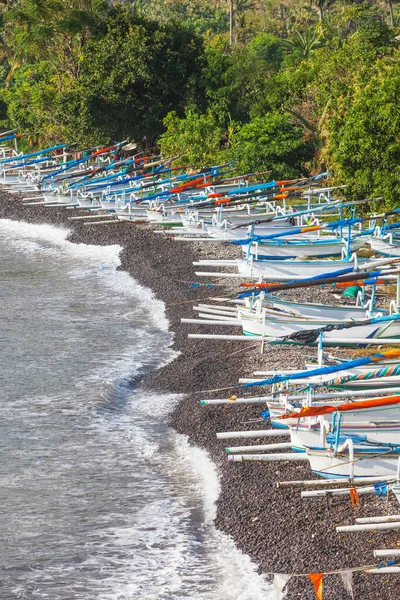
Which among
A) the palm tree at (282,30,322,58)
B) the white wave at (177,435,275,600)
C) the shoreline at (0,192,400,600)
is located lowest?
the white wave at (177,435,275,600)

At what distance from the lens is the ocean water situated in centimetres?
1681

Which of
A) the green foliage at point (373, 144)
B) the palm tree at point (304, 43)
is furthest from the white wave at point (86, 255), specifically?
the palm tree at point (304, 43)

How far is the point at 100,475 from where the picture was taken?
2081cm

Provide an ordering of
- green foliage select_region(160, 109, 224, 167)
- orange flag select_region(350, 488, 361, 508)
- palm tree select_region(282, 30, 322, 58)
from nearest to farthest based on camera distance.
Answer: orange flag select_region(350, 488, 361, 508) → green foliage select_region(160, 109, 224, 167) → palm tree select_region(282, 30, 322, 58)

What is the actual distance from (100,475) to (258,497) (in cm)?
422

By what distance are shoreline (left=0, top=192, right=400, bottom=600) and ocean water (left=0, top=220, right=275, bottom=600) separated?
0.38 m

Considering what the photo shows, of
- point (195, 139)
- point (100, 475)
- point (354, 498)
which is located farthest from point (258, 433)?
point (195, 139)

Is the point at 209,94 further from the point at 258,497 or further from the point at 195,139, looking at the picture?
the point at 258,497

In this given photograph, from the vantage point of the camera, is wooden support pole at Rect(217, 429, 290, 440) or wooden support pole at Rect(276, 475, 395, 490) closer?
wooden support pole at Rect(276, 475, 395, 490)

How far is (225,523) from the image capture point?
1797 centimetres

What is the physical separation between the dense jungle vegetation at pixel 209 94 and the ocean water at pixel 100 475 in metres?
12.3

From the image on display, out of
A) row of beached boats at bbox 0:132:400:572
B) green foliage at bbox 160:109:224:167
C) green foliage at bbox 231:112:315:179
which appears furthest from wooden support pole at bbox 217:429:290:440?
green foliage at bbox 160:109:224:167

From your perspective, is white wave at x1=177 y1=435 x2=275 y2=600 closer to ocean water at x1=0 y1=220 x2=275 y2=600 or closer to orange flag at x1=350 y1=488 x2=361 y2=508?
ocean water at x1=0 y1=220 x2=275 y2=600

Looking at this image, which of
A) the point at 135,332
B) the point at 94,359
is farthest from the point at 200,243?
the point at 94,359
